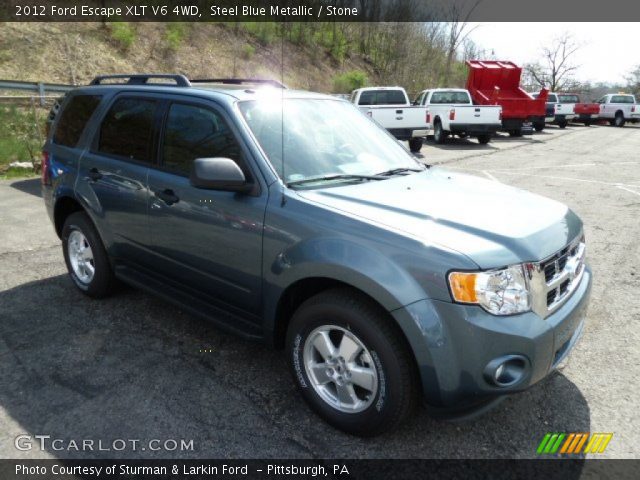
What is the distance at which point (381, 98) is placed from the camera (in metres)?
15.8

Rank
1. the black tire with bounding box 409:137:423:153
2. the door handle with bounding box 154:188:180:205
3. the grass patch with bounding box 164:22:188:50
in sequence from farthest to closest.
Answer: the grass patch with bounding box 164:22:188:50 → the black tire with bounding box 409:137:423:153 → the door handle with bounding box 154:188:180:205

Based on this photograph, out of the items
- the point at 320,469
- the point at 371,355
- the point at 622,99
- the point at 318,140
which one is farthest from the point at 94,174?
the point at 622,99

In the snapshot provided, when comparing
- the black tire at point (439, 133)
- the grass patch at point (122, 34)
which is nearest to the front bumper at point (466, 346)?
the black tire at point (439, 133)

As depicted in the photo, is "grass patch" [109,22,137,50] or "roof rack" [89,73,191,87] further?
"grass patch" [109,22,137,50]

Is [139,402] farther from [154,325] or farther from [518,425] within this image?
[518,425]

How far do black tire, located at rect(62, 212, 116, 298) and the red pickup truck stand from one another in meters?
29.2

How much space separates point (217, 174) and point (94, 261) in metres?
2.03

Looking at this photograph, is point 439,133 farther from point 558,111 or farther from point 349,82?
point 349,82

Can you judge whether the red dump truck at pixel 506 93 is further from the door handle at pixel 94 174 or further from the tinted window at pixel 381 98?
the door handle at pixel 94 174

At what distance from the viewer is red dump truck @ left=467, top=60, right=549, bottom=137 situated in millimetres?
19438

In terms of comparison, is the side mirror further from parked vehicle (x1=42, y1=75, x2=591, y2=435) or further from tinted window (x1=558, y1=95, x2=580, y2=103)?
tinted window (x1=558, y1=95, x2=580, y2=103)

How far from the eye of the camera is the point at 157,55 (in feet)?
81.9

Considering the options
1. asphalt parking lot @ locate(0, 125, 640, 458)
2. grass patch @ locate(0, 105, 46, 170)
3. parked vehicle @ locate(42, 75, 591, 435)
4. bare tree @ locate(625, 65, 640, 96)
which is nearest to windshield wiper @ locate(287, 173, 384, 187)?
parked vehicle @ locate(42, 75, 591, 435)

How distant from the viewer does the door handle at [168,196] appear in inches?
131
